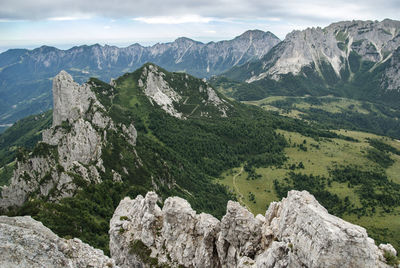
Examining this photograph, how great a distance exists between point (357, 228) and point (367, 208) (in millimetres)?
157511

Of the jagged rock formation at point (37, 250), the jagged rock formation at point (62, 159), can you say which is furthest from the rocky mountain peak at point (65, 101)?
the jagged rock formation at point (37, 250)

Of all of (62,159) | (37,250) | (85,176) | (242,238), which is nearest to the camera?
(37,250)

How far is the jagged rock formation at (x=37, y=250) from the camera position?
85.5ft

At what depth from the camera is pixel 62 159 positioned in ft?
350

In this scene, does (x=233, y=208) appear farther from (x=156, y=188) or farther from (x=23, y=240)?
(x=156, y=188)

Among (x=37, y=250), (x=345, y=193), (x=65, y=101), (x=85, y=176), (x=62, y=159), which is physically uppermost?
(x=65, y=101)

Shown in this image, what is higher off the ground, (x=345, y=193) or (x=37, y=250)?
(x=37, y=250)

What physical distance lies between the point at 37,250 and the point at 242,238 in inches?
1056

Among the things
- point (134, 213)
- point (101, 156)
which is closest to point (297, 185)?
point (101, 156)

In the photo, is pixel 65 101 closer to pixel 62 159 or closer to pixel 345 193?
pixel 62 159

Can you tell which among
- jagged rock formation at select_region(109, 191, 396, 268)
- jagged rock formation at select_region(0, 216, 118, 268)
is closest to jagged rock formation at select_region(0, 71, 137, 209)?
jagged rock formation at select_region(109, 191, 396, 268)

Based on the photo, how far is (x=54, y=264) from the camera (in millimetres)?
28453

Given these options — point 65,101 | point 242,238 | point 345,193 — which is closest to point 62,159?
point 65,101

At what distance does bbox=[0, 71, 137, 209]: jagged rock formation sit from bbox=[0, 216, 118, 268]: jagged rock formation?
5409 cm
